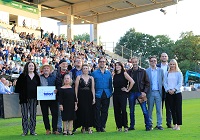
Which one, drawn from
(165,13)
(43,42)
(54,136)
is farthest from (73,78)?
(165,13)

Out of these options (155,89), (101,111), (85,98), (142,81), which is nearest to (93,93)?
(85,98)

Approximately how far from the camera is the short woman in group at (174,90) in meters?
10.6

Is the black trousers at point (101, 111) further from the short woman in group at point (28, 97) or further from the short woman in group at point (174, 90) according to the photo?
the short woman in group at point (174, 90)

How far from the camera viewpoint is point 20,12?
129 feet

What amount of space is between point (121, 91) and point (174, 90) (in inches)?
60.9

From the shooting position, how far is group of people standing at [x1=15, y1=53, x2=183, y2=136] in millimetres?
9827

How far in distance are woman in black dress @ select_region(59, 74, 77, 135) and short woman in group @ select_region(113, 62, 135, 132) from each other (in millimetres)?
1268

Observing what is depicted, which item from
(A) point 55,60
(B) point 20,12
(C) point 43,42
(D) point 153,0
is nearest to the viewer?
(A) point 55,60

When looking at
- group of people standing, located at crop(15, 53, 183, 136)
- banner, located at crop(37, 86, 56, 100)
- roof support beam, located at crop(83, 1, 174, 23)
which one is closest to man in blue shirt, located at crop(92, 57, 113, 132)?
group of people standing, located at crop(15, 53, 183, 136)

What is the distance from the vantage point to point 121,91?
407 inches

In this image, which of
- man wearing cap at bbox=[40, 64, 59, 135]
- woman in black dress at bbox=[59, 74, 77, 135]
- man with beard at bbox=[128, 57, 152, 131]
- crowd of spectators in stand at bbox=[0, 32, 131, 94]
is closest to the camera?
woman in black dress at bbox=[59, 74, 77, 135]

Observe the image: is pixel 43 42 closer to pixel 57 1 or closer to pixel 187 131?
pixel 57 1

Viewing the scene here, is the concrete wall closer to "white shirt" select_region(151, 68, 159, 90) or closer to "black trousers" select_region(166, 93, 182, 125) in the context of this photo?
"white shirt" select_region(151, 68, 159, 90)

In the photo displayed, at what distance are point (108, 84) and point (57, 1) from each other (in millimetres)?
35704
